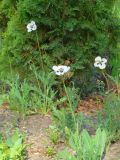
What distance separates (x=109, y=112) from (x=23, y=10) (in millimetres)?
1585

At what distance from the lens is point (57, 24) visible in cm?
518

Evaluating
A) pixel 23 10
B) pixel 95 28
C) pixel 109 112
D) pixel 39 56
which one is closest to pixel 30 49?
pixel 39 56

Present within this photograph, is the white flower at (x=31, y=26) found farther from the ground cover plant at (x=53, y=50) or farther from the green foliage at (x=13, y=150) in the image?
the green foliage at (x=13, y=150)

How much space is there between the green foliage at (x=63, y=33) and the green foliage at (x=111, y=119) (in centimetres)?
84

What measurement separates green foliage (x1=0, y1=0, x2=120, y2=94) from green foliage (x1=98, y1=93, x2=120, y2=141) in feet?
2.75

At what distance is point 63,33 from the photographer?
5.19m

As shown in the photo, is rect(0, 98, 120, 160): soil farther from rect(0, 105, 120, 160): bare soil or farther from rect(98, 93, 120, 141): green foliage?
rect(98, 93, 120, 141): green foliage

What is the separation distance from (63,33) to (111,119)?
1.32 metres

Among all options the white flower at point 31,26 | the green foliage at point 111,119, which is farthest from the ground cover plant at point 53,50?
the green foliage at point 111,119

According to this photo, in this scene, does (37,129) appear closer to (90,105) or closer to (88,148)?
(90,105)

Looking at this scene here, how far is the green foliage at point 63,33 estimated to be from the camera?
514 centimetres

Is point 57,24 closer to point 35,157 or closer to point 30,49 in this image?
point 30,49

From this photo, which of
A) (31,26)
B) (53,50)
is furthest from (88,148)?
(53,50)

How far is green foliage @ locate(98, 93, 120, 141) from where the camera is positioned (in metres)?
4.22
